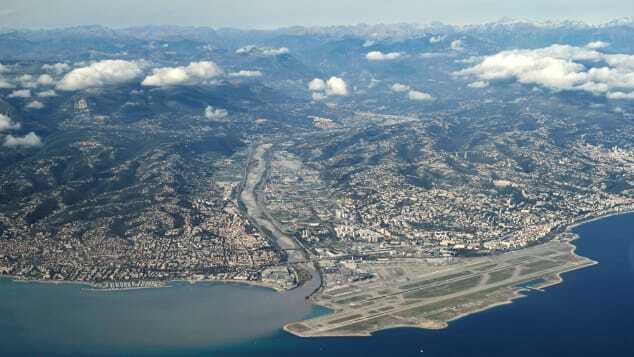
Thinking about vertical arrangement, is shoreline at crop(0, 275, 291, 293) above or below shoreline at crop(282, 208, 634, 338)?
below

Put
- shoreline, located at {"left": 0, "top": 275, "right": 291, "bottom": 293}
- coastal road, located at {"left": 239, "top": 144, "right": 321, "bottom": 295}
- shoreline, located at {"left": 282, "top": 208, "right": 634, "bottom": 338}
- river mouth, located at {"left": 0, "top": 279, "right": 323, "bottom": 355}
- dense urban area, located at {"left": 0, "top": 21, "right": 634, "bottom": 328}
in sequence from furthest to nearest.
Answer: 1. coastal road, located at {"left": 239, "top": 144, "right": 321, "bottom": 295}
2. dense urban area, located at {"left": 0, "top": 21, "right": 634, "bottom": 328}
3. shoreline, located at {"left": 0, "top": 275, "right": 291, "bottom": 293}
4. shoreline, located at {"left": 282, "top": 208, "right": 634, "bottom": 338}
5. river mouth, located at {"left": 0, "top": 279, "right": 323, "bottom": 355}

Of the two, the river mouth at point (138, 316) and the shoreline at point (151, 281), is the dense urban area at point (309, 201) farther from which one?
the river mouth at point (138, 316)

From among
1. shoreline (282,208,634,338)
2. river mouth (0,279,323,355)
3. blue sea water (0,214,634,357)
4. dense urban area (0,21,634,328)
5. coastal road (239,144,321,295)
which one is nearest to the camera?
blue sea water (0,214,634,357)

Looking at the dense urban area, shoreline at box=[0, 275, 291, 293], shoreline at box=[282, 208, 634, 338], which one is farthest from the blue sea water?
the dense urban area

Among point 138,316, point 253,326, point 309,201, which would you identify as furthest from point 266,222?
point 253,326

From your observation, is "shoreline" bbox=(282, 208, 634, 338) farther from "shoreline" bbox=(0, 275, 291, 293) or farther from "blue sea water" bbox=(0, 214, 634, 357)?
"shoreline" bbox=(0, 275, 291, 293)

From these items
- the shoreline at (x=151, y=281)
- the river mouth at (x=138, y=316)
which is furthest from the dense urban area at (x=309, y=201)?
the river mouth at (x=138, y=316)
